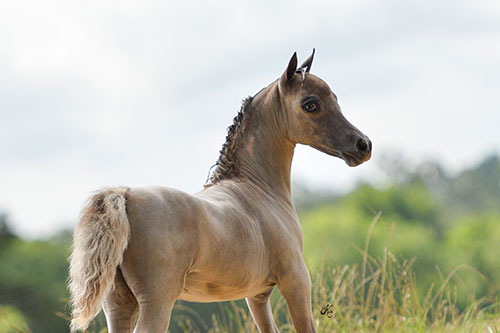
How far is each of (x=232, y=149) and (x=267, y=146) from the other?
0.67 ft

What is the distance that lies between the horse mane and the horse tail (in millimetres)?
970

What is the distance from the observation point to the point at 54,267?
28844 mm

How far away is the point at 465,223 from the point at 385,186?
280 inches

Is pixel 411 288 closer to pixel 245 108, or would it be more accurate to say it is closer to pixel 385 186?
pixel 245 108

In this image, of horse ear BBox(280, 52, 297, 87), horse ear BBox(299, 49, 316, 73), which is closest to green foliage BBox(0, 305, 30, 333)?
horse ear BBox(280, 52, 297, 87)

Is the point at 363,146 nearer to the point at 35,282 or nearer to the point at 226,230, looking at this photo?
the point at 226,230

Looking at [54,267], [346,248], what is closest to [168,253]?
[54,267]

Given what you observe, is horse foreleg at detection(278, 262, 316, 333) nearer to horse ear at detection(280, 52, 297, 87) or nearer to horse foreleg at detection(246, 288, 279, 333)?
horse foreleg at detection(246, 288, 279, 333)

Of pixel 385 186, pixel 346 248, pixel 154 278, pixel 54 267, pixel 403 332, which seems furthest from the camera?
pixel 385 186

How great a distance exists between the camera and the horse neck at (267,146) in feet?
12.0

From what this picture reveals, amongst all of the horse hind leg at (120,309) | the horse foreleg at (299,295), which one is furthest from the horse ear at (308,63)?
the horse hind leg at (120,309)

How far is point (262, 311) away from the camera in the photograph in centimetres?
356

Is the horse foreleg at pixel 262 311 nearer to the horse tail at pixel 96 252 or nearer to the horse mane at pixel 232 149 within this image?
the horse mane at pixel 232 149

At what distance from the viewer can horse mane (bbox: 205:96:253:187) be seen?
11.9 ft
